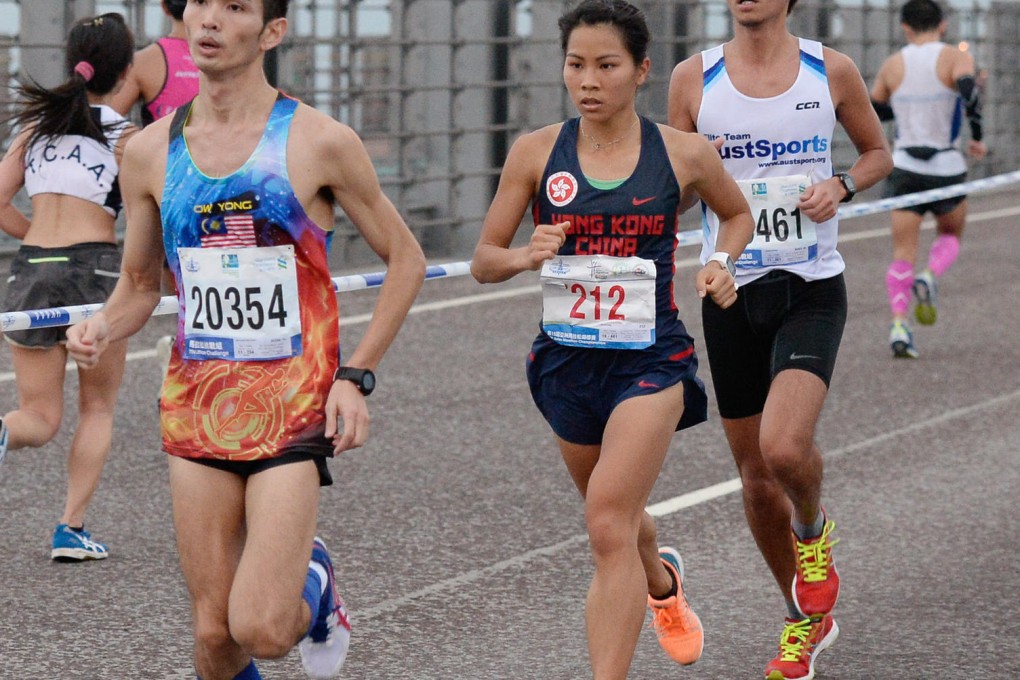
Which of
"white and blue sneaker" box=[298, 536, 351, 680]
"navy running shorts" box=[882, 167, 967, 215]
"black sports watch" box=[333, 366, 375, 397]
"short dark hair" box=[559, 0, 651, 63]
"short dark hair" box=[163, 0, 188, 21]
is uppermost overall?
"short dark hair" box=[559, 0, 651, 63]

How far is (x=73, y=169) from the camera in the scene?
6426 mm

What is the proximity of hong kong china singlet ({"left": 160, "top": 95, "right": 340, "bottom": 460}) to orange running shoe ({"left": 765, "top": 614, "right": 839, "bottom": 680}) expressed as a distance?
5.67 ft

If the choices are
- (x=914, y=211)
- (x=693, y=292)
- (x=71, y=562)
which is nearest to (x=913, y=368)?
(x=914, y=211)

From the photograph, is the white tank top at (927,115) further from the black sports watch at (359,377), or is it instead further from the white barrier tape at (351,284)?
the black sports watch at (359,377)

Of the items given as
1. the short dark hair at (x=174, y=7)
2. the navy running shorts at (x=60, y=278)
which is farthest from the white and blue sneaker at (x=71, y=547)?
the short dark hair at (x=174, y=7)

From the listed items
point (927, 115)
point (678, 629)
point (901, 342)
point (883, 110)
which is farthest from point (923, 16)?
point (678, 629)

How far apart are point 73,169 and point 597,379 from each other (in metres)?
2.69

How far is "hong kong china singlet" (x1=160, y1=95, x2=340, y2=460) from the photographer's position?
4000 millimetres

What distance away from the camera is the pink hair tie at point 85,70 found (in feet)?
21.6

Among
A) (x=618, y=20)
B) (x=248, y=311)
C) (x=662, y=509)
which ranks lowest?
(x=662, y=509)

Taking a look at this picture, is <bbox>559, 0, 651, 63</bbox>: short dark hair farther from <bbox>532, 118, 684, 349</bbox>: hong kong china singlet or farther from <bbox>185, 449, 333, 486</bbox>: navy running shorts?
<bbox>185, 449, 333, 486</bbox>: navy running shorts

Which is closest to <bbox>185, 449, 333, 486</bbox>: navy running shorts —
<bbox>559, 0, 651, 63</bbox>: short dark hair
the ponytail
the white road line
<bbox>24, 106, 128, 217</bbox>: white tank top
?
<bbox>559, 0, 651, 63</bbox>: short dark hair

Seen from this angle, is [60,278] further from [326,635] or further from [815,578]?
[815,578]

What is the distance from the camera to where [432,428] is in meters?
8.67
